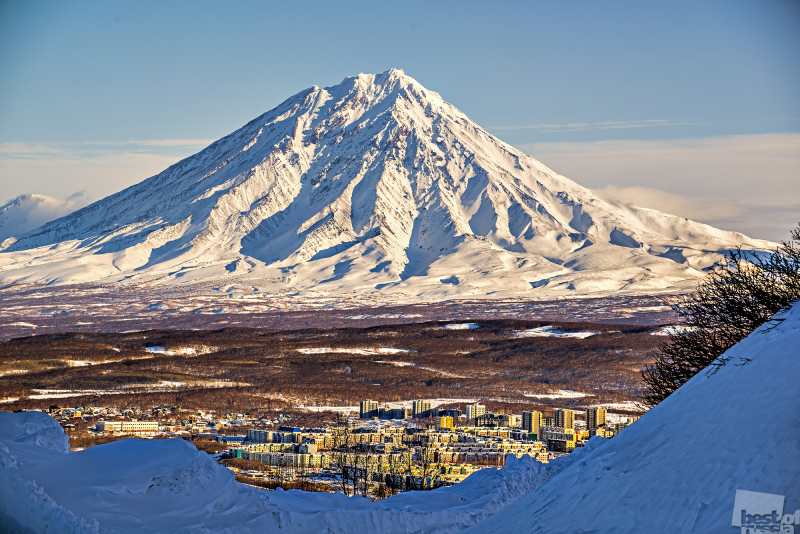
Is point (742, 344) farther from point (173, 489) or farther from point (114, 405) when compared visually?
point (114, 405)

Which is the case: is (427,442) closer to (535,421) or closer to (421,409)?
(535,421)

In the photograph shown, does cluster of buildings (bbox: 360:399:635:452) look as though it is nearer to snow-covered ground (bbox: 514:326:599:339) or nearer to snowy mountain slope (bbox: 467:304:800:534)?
snowy mountain slope (bbox: 467:304:800:534)

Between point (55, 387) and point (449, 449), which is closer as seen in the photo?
point (449, 449)

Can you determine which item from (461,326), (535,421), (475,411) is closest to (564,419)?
(535,421)

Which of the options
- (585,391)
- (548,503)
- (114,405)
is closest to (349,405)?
(114,405)

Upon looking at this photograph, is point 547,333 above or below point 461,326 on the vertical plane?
below
